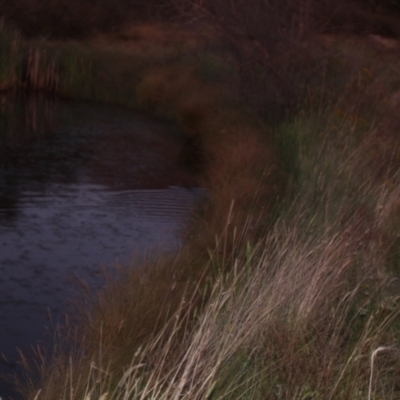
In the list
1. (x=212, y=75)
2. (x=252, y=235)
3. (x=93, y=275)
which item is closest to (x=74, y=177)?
(x=93, y=275)

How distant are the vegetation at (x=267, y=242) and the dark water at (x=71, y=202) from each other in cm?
33

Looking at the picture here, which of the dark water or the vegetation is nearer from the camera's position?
the vegetation

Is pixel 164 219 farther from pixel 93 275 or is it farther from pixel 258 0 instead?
pixel 258 0

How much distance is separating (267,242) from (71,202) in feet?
13.4

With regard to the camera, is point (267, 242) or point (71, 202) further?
point (71, 202)

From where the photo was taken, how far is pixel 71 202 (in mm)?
7785

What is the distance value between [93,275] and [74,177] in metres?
3.24

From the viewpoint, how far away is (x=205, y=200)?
7.52m

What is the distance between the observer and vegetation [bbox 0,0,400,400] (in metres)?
3.05

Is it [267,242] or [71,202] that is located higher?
[267,242]

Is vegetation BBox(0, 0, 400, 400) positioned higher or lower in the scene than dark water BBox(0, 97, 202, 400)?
higher

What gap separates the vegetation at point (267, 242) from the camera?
305 centimetres

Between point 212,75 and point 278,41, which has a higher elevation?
point 278,41

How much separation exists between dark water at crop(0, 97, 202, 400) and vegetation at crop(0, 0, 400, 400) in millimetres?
329
